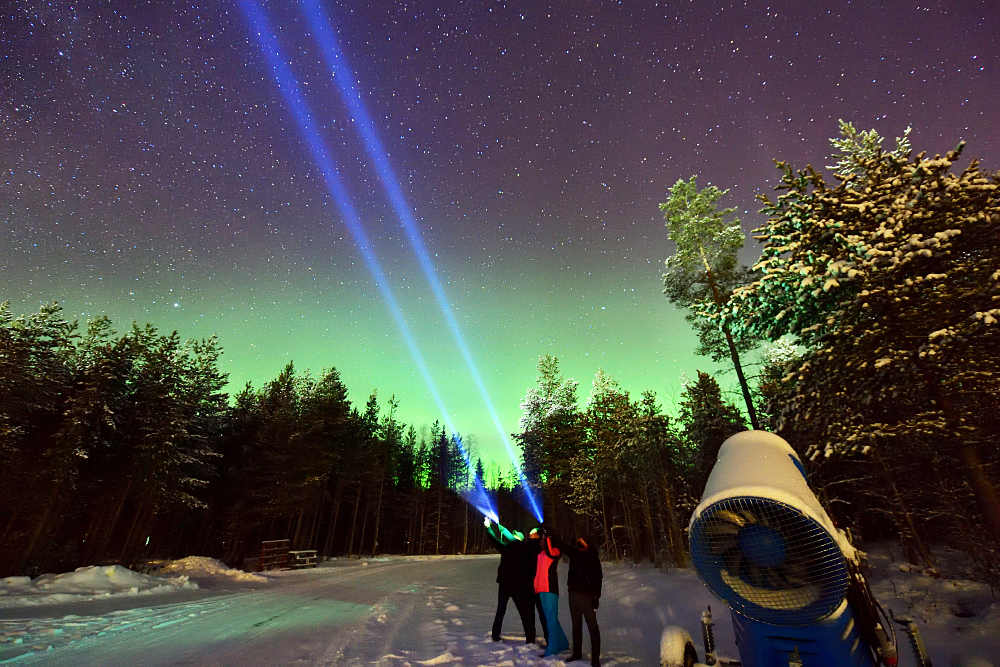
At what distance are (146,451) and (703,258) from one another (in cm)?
2757

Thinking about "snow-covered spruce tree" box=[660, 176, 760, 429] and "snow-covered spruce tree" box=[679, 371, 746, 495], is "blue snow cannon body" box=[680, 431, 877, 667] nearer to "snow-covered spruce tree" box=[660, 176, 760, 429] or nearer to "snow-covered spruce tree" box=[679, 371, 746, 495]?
"snow-covered spruce tree" box=[660, 176, 760, 429]

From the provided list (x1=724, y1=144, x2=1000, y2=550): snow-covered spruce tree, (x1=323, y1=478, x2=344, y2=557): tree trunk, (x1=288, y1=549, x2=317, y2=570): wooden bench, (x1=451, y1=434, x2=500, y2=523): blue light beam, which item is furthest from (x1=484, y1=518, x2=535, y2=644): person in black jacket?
(x1=451, y1=434, x2=500, y2=523): blue light beam

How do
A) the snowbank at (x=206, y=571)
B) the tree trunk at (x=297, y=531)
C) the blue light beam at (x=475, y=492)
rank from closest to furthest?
the snowbank at (x=206, y=571)
the tree trunk at (x=297, y=531)
the blue light beam at (x=475, y=492)

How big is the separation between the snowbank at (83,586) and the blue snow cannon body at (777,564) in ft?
46.2

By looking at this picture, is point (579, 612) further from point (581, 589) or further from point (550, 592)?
point (550, 592)

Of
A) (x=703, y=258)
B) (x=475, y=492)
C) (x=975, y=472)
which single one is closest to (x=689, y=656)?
(x=975, y=472)

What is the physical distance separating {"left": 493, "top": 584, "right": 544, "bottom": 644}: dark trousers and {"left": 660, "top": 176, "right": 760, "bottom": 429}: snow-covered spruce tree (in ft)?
42.1

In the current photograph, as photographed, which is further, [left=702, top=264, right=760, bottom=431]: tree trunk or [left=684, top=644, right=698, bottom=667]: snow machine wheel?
[left=702, top=264, right=760, bottom=431]: tree trunk

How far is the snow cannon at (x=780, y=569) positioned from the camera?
323 cm

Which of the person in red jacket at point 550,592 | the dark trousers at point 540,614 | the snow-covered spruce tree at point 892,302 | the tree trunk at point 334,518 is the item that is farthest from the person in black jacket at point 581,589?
the tree trunk at point 334,518

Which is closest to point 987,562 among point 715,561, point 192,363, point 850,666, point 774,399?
point 774,399

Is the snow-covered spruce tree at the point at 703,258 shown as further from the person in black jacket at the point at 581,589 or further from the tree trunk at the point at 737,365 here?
the person in black jacket at the point at 581,589

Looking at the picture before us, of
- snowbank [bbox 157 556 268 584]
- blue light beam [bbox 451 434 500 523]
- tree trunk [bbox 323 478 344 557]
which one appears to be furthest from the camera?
blue light beam [bbox 451 434 500 523]

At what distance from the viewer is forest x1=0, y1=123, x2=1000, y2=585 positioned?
7.56 metres
